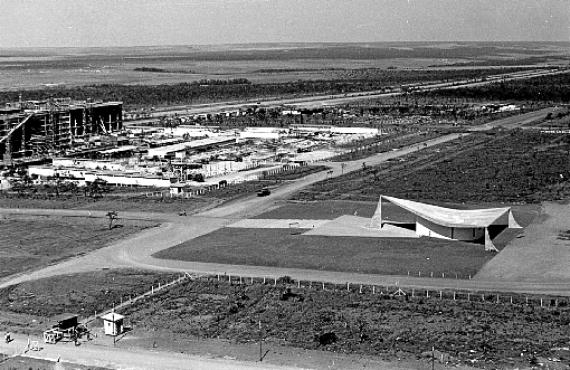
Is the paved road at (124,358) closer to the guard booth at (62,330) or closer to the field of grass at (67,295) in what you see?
the guard booth at (62,330)

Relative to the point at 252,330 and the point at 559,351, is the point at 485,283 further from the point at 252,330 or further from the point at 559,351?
the point at 252,330

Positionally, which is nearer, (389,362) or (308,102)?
(389,362)

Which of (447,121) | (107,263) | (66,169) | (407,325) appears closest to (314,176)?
(66,169)

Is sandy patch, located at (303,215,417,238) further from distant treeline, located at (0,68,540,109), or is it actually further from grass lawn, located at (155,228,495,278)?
distant treeline, located at (0,68,540,109)

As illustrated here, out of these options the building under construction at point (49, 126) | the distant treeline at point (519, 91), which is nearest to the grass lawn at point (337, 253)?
the building under construction at point (49, 126)

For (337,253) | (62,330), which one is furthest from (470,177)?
(62,330)

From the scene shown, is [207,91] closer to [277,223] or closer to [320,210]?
[320,210]

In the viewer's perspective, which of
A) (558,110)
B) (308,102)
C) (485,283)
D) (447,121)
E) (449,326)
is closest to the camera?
(449,326)
